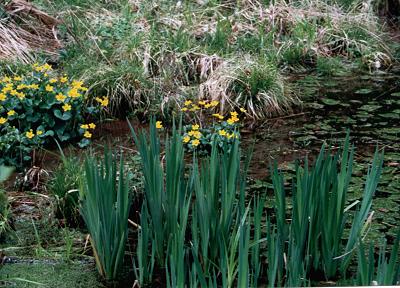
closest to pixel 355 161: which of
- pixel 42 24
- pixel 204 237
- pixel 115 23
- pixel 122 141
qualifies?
pixel 122 141

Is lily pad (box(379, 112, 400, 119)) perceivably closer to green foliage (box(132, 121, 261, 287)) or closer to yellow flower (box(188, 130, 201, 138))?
yellow flower (box(188, 130, 201, 138))

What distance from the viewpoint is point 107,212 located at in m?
3.36

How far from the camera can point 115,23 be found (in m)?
7.23

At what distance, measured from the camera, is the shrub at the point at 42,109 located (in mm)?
5336

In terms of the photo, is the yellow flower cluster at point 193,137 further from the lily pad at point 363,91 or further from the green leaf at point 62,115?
the lily pad at point 363,91

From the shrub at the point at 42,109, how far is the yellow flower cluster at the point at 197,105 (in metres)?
0.61

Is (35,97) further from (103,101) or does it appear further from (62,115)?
(103,101)

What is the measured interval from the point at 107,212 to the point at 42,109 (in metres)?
2.29

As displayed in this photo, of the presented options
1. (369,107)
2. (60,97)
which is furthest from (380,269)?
(369,107)

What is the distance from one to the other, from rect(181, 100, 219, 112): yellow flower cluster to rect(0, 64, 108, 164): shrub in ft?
2.00

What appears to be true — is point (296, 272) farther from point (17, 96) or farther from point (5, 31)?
point (5, 31)

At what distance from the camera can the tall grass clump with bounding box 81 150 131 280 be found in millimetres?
3348

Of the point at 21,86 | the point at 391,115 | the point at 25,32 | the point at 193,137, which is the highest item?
the point at 25,32

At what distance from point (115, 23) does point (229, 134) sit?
2.48 meters
